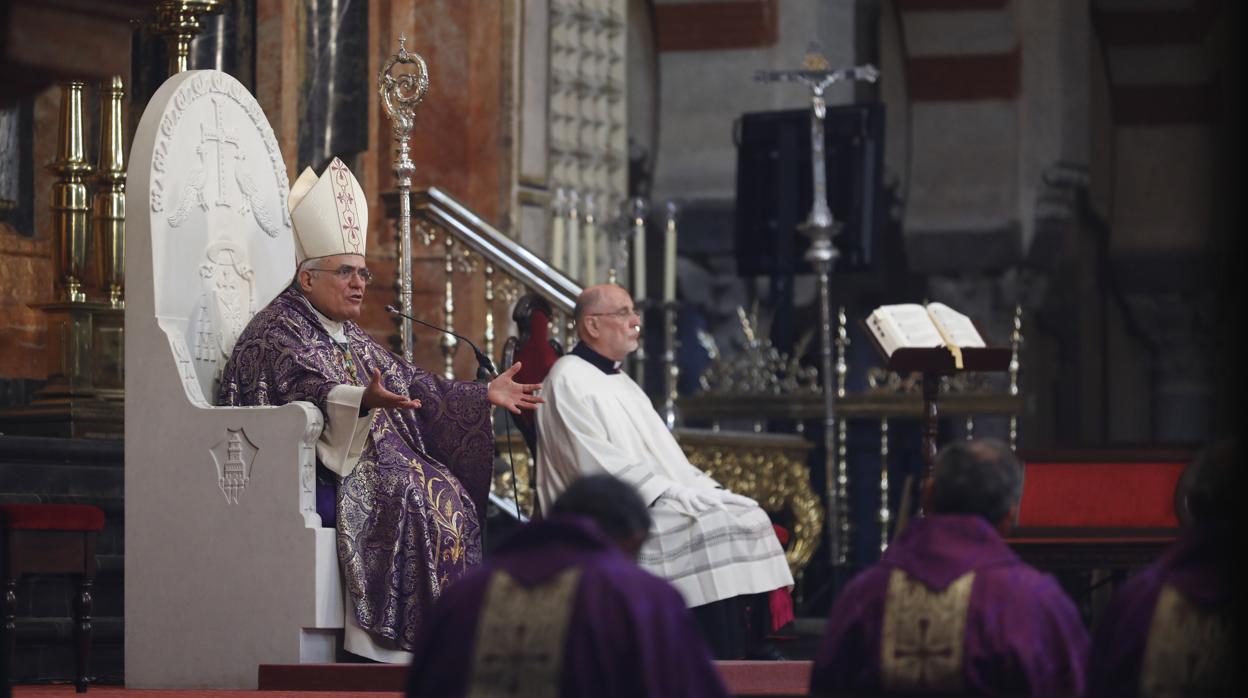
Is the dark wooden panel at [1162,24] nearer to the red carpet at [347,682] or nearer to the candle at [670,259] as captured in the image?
the candle at [670,259]

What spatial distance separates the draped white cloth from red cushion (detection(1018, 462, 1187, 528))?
112 centimetres

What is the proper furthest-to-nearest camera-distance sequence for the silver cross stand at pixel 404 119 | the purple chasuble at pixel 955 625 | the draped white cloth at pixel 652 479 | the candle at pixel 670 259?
the candle at pixel 670 259 < the silver cross stand at pixel 404 119 < the draped white cloth at pixel 652 479 < the purple chasuble at pixel 955 625

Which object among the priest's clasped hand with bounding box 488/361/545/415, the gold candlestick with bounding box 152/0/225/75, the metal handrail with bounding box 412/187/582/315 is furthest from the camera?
the metal handrail with bounding box 412/187/582/315

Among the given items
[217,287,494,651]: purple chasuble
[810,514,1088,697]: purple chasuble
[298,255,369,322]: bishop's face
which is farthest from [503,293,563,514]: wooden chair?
[810,514,1088,697]: purple chasuble

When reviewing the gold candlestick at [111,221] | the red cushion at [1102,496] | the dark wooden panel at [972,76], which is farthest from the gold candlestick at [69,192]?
the dark wooden panel at [972,76]

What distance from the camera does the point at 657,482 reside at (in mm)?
7742

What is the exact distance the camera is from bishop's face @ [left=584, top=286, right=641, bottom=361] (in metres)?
7.99

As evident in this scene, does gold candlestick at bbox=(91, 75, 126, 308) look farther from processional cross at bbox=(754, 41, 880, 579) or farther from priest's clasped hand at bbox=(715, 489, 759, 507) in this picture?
processional cross at bbox=(754, 41, 880, 579)

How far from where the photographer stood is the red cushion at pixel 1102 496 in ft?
27.2

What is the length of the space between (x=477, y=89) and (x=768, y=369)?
231 centimetres

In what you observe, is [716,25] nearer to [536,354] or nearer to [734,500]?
[536,354]

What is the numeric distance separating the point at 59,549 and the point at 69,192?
2742mm

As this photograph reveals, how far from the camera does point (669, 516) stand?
7.69 metres

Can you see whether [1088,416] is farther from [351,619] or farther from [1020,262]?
[351,619]
